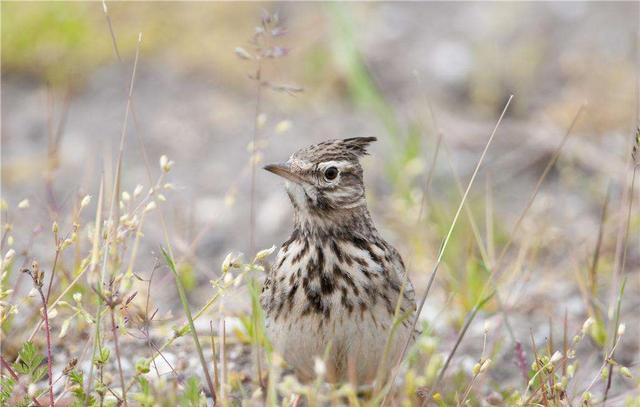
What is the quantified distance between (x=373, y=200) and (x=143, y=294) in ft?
6.49

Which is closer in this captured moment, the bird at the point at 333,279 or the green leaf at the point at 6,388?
the green leaf at the point at 6,388

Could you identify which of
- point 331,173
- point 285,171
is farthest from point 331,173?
point 285,171

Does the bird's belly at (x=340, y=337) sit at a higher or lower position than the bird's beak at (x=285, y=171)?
lower

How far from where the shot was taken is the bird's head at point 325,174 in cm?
349

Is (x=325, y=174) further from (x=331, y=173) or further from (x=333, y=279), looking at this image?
(x=333, y=279)

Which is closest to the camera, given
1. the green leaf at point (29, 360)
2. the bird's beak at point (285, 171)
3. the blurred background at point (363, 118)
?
the green leaf at point (29, 360)

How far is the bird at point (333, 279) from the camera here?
3430 mm

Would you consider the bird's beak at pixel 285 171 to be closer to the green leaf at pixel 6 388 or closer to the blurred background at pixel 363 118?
the green leaf at pixel 6 388

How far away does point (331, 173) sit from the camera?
354cm

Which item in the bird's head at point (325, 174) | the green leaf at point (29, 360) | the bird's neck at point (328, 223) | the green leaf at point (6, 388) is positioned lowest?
the green leaf at point (6, 388)

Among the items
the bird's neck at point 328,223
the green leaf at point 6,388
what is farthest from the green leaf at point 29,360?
the bird's neck at point 328,223

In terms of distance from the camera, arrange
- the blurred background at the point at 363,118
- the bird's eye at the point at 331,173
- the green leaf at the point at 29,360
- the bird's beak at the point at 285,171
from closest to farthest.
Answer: the green leaf at the point at 29,360 → the bird's beak at the point at 285,171 → the bird's eye at the point at 331,173 → the blurred background at the point at 363,118

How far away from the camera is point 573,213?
5.94 meters

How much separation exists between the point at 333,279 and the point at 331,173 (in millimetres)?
380
